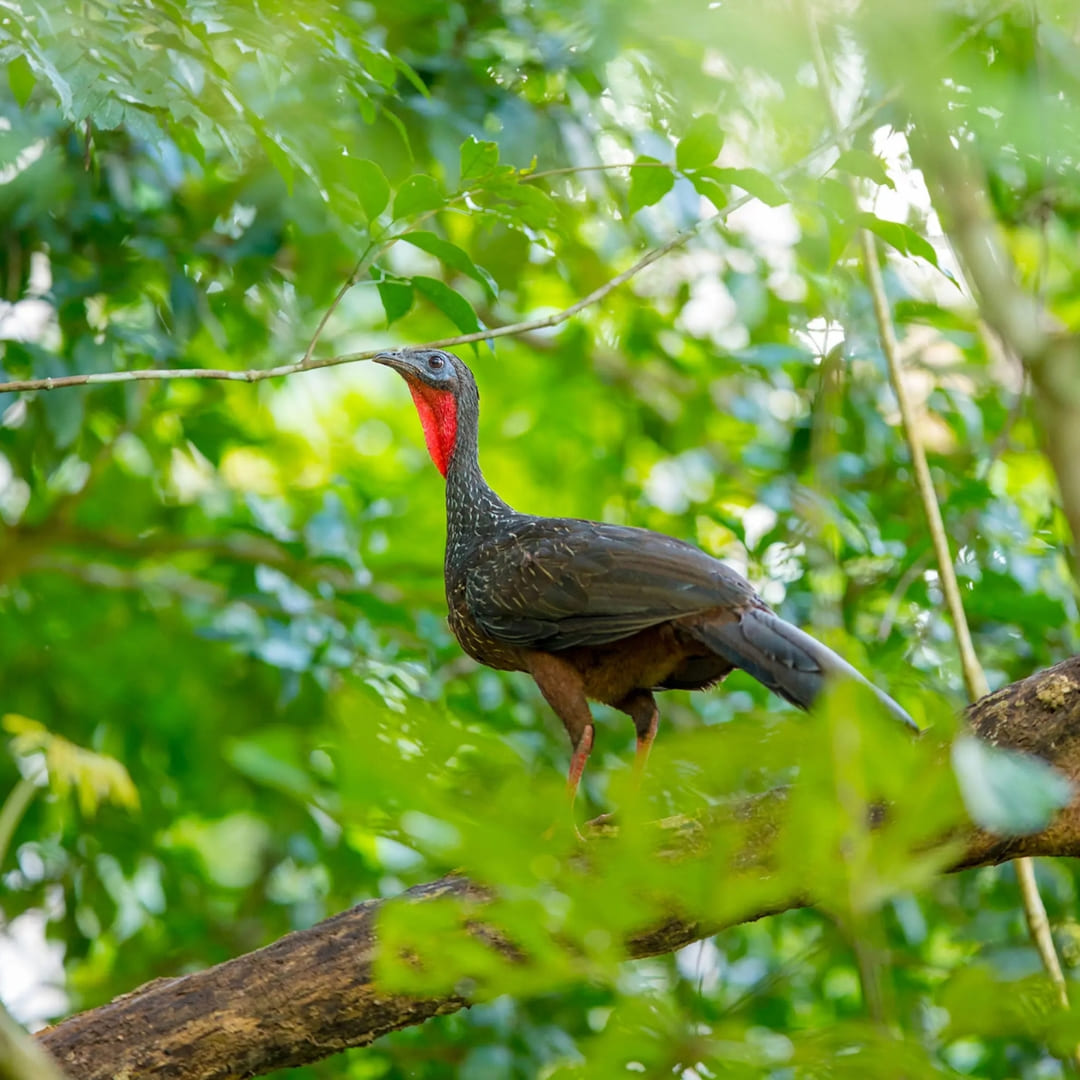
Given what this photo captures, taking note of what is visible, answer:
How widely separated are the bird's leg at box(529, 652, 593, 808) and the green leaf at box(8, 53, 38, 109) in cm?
164

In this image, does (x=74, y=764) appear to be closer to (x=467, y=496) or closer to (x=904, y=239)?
(x=467, y=496)

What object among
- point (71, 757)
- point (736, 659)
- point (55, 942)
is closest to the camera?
point (736, 659)

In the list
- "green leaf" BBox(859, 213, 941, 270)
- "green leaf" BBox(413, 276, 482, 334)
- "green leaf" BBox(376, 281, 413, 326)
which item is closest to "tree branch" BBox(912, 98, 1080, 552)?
"green leaf" BBox(859, 213, 941, 270)

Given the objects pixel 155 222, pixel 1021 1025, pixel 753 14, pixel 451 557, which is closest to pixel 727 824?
pixel 1021 1025

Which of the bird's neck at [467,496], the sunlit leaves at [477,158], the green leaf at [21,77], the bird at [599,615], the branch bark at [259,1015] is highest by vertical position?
the green leaf at [21,77]

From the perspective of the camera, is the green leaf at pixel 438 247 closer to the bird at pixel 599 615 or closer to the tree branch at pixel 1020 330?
the bird at pixel 599 615

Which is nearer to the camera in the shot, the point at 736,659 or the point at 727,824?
the point at 727,824

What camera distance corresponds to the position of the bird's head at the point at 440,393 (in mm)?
3564

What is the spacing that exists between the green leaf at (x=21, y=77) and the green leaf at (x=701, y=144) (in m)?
1.33

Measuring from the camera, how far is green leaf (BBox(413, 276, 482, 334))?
108 inches

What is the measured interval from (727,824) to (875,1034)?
7.0 inches

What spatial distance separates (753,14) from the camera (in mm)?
1132

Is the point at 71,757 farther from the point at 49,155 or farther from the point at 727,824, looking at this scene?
the point at 727,824

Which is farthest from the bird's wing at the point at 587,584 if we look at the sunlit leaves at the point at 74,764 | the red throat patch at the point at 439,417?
the sunlit leaves at the point at 74,764
